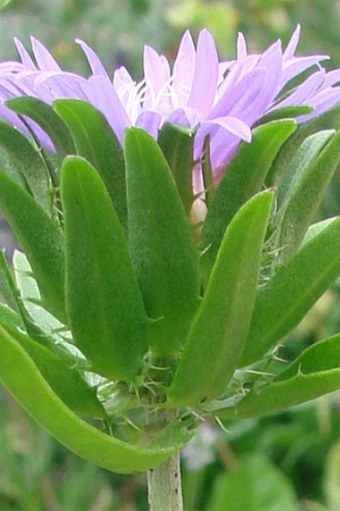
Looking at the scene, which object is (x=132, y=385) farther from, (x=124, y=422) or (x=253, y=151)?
(x=253, y=151)

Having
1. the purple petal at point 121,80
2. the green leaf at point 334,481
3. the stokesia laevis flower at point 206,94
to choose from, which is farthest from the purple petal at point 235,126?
the green leaf at point 334,481

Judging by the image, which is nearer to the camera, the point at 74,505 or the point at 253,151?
the point at 253,151

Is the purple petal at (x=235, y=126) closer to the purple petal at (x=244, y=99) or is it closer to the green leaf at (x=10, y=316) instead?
the purple petal at (x=244, y=99)

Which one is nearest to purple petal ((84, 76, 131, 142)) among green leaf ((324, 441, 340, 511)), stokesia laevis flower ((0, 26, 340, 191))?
stokesia laevis flower ((0, 26, 340, 191))

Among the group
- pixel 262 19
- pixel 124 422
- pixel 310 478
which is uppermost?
pixel 262 19

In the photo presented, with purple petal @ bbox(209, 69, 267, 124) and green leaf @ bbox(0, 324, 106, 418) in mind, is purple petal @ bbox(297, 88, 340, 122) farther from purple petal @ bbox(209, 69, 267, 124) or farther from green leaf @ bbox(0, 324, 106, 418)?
green leaf @ bbox(0, 324, 106, 418)

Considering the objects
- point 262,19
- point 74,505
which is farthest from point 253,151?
point 262,19
